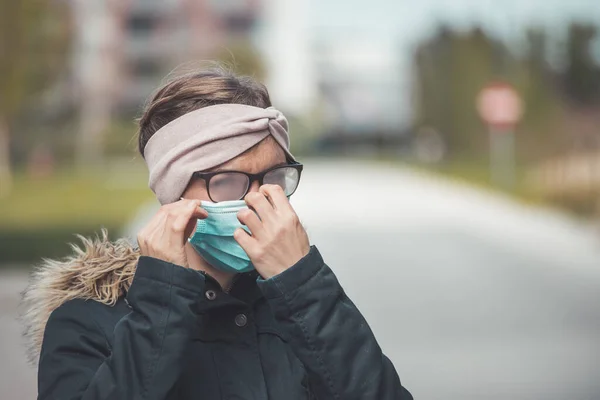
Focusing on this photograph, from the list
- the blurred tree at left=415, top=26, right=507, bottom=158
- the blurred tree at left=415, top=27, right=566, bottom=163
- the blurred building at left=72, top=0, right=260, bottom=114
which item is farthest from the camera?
the blurred building at left=72, top=0, right=260, bottom=114

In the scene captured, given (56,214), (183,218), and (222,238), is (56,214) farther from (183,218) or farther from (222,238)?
(183,218)

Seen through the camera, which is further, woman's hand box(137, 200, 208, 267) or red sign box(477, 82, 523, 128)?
red sign box(477, 82, 523, 128)

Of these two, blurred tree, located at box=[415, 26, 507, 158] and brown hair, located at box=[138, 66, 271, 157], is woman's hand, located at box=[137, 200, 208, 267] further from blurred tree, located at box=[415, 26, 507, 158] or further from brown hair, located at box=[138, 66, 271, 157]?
blurred tree, located at box=[415, 26, 507, 158]

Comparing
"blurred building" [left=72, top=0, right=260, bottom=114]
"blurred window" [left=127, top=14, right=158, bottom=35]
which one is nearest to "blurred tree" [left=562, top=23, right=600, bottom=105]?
"blurred building" [left=72, top=0, right=260, bottom=114]

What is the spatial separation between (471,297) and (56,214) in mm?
13178

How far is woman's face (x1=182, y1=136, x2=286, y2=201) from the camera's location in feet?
6.34

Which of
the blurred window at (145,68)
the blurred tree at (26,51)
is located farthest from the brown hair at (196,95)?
the blurred window at (145,68)

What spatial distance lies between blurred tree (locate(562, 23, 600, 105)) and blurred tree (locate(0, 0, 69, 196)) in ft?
153

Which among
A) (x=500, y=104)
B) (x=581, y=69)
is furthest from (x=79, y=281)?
(x=581, y=69)

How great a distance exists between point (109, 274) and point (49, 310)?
0.42 ft

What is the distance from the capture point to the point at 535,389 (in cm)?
712

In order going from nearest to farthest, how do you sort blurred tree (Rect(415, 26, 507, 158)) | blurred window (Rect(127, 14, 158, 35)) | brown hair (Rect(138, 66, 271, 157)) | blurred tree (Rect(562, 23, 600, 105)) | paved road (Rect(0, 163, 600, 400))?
brown hair (Rect(138, 66, 271, 157))
paved road (Rect(0, 163, 600, 400))
blurred tree (Rect(415, 26, 507, 158))
blurred tree (Rect(562, 23, 600, 105))
blurred window (Rect(127, 14, 158, 35))

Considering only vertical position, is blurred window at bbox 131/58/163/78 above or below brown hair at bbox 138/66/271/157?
below

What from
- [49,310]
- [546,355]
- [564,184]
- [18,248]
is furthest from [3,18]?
[49,310]
